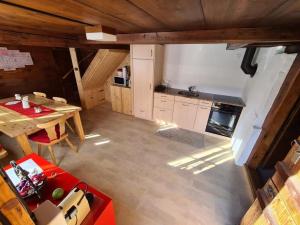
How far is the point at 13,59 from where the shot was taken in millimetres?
3455

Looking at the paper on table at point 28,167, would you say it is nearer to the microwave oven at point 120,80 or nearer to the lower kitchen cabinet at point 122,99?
the lower kitchen cabinet at point 122,99

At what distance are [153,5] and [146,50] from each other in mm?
2521

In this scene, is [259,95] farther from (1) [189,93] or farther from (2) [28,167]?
(2) [28,167]

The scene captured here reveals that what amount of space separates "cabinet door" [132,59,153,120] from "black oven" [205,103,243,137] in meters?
1.56

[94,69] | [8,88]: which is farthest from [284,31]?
[8,88]

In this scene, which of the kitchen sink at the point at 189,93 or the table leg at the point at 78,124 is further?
the kitchen sink at the point at 189,93

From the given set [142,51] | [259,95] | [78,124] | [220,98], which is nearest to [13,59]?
[78,124]

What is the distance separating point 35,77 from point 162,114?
12.8 feet

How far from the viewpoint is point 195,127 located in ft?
11.2

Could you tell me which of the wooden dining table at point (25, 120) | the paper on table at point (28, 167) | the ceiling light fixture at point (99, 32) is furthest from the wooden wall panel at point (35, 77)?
the ceiling light fixture at point (99, 32)

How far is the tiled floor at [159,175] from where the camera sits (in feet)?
5.73

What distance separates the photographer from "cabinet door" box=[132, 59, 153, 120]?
335cm

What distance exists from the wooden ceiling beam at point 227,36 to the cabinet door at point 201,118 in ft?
5.73

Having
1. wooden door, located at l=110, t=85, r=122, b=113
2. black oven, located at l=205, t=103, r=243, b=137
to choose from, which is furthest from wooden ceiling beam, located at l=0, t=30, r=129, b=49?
black oven, located at l=205, t=103, r=243, b=137
